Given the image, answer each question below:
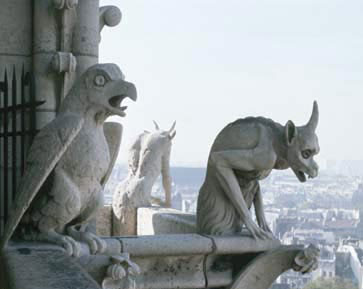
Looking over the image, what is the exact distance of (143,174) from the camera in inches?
412

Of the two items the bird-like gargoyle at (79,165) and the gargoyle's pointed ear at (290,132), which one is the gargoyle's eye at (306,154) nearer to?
the gargoyle's pointed ear at (290,132)

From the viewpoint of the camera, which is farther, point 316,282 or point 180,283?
point 316,282

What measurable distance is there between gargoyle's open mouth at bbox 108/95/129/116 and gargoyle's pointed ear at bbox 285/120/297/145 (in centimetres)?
165

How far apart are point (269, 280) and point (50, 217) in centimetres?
210

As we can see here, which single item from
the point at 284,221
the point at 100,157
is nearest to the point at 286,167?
the point at 100,157

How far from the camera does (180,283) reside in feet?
21.4

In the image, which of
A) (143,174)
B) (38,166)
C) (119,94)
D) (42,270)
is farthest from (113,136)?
(143,174)

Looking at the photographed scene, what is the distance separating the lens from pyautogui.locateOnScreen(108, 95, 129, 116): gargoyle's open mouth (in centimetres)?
540

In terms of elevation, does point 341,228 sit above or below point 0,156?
below

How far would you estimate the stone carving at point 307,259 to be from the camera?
21.8ft

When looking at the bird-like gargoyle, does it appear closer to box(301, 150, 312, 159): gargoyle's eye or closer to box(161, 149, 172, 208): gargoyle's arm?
box(301, 150, 312, 159): gargoyle's eye

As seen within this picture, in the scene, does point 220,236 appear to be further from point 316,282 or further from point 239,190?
point 316,282

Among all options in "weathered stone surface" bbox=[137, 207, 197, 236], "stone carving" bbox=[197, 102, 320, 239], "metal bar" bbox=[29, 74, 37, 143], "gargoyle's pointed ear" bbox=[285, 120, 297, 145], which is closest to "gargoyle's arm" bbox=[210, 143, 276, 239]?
"stone carving" bbox=[197, 102, 320, 239]

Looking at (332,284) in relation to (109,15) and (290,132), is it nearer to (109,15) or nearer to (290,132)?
(109,15)
